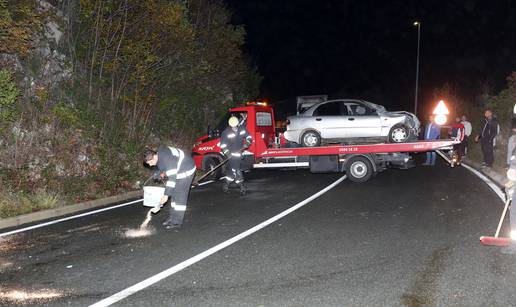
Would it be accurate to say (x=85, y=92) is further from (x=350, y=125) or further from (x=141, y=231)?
(x=350, y=125)

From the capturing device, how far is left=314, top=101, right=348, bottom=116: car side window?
525 inches

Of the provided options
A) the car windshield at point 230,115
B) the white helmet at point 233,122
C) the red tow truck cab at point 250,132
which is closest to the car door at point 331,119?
the red tow truck cab at point 250,132

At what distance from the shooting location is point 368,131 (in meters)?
12.9

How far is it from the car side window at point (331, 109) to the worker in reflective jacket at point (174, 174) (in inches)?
249

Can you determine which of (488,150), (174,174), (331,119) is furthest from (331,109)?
(174,174)

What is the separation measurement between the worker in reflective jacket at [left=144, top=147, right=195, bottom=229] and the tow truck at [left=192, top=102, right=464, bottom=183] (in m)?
4.92

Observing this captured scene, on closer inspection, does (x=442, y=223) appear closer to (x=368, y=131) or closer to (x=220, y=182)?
(x=368, y=131)

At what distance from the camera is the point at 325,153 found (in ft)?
41.1

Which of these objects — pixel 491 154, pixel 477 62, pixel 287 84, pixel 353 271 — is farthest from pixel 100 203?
pixel 477 62

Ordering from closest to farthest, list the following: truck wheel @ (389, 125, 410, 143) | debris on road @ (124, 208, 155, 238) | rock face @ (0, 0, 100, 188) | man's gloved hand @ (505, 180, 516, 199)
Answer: man's gloved hand @ (505, 180, 516, 199) → debris on road @ (124, 208, 155, 238) → rock face @ (0, 0, 100, 188) → truck wheel @ (389, 125, 410, 143)

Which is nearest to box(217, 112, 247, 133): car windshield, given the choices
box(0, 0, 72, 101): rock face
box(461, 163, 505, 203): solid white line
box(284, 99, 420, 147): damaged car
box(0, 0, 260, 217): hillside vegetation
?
box(284, 99, 420, 147): damaged car

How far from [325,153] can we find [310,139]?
102 centimetres

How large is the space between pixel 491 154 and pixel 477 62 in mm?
51821

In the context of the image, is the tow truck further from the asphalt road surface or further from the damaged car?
the asphalt road surface
